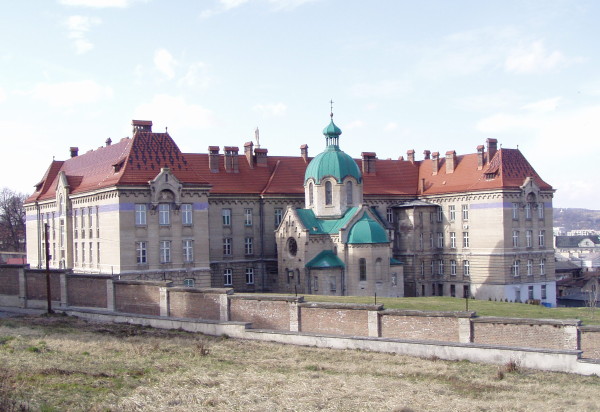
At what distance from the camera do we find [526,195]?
61031mm

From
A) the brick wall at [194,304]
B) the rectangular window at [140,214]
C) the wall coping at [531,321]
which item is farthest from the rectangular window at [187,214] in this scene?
the wall coping at [531,321]

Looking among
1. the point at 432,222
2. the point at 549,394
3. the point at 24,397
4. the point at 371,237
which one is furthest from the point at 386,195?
the point at 24,397

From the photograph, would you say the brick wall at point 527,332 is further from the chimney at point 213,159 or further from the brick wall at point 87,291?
the chimney at point 213,159

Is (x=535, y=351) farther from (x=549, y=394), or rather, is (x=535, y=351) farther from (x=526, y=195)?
(x=526, y=195)

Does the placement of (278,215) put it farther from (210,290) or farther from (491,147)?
(210,290)

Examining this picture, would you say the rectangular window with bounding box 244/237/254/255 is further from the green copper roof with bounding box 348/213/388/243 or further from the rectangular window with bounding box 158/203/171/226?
the rectangular window with bounding box 158/203/171/226

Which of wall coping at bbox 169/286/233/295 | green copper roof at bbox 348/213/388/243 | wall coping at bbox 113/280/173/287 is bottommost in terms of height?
wall coping at bbox 169/286/233/295

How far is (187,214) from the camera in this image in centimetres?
5288

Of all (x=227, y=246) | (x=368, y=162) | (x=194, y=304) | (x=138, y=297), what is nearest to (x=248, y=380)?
(x=194, y=304)

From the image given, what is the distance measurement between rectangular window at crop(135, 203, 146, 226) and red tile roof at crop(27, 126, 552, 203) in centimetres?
165

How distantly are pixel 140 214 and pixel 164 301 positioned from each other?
12.5 metres

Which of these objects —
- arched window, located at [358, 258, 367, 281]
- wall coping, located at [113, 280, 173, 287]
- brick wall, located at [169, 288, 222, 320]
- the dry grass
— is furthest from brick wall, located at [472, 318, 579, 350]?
arched window, located at [358, 258, 367, 281]

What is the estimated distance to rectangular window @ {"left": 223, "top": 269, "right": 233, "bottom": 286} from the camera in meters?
60.5

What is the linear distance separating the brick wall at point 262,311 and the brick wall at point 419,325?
5.14 m
